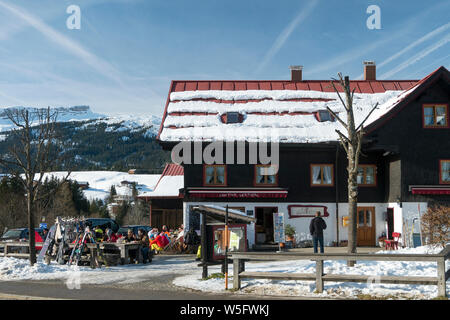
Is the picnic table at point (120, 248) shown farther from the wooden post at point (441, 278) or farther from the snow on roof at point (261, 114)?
the wooden post at point (441, 278)

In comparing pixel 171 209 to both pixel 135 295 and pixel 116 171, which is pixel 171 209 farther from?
pixel 116 171

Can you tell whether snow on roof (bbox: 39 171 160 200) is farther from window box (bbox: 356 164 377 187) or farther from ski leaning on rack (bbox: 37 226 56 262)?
ski leaning on rack (bbox: 37 226 56 262)

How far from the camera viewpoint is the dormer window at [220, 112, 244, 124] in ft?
95.8

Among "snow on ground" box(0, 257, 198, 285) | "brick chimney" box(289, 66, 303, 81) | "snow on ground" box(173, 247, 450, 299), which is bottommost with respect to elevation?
"snow on ground" box(0, 257, 198, 285)

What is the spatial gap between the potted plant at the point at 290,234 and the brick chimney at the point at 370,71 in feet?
43.4

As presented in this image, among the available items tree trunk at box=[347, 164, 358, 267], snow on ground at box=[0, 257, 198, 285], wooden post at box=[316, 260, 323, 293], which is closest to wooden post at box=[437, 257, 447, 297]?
wooden post at box=[316, 260, 323, 293]

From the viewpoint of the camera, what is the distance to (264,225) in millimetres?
28562

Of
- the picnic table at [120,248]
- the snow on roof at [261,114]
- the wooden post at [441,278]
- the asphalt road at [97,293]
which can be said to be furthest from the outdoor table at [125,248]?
the wooden post at [441,278]

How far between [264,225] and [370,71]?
45.0 feet

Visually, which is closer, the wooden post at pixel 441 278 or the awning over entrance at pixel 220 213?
the wooden post at pixel 441 278

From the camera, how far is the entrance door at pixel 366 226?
2752 cm

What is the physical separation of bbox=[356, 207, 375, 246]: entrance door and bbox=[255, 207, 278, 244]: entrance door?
15.2ft

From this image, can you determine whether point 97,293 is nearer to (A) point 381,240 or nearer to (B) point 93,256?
(B) point 93,256
